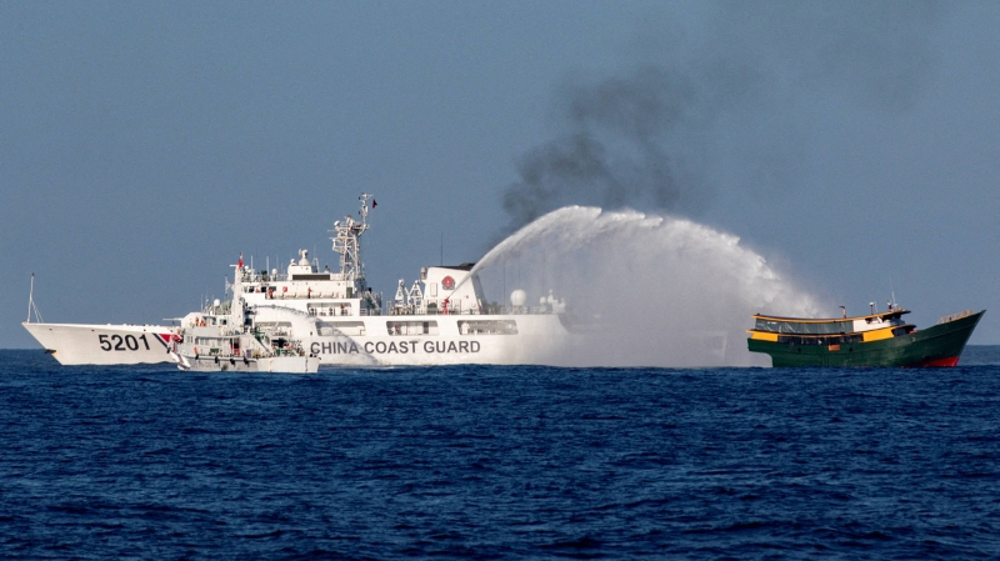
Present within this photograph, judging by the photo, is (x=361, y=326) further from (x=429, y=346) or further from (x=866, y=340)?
(x=866, y=340)

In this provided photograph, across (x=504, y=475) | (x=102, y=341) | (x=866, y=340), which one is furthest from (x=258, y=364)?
(x=504, y=475)

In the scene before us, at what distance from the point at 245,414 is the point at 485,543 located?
90.2 ft

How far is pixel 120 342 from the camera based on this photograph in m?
85.9

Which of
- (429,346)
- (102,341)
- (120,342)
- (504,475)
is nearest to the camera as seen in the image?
(504,475)

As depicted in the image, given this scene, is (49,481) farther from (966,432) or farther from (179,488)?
(966,432)

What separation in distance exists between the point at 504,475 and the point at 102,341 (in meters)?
63.2

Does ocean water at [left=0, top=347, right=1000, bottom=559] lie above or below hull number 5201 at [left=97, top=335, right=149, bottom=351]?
below

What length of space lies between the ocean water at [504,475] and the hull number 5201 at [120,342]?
1115 inches

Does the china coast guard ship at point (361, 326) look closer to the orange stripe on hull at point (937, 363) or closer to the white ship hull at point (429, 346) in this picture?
the white ship hull at point (429, 346)

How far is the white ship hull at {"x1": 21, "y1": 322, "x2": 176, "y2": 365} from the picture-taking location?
84.8 m

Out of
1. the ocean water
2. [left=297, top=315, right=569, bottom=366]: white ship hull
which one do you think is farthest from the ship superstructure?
the ocean water

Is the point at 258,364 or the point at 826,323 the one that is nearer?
the point at 826,323

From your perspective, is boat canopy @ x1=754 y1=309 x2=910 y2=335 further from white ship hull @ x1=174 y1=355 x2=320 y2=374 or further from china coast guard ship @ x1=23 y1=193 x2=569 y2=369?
white ship hull @ x1=174 y1=355 x2=320 y2=374

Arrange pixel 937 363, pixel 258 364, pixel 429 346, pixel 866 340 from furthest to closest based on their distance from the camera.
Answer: pixel 429 346 < pixel 937 363 < pixel 258 364 < pixel 866 340
